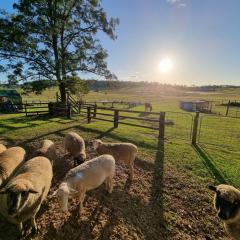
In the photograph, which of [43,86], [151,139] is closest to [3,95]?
[43,86]

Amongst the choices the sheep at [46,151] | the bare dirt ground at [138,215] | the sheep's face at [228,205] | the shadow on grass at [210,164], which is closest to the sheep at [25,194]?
the bare dirt ground at [138,215]

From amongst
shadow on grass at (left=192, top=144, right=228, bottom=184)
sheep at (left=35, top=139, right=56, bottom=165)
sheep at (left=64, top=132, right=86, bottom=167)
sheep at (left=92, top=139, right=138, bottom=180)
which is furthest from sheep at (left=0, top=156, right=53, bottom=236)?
shadow on grass at (left=192, top=144, right=228, bottom=184)

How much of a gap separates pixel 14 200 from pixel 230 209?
11.9ft

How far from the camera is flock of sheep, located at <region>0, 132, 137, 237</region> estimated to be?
350 centimetres

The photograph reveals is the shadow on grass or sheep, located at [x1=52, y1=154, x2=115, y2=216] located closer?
sheep, located at [x1=52, y1=154, x2=115, y2=216]

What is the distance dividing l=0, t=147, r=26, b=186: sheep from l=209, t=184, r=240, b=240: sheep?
4655 mm

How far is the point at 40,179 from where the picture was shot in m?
4.31

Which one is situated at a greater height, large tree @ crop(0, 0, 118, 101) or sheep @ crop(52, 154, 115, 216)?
large tree @ crop(0, 0, 118, 101)

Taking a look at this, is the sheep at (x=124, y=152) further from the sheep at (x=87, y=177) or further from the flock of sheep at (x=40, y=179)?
the sheep at (x=87, y=177)

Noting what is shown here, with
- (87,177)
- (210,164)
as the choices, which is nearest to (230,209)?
(87,177)

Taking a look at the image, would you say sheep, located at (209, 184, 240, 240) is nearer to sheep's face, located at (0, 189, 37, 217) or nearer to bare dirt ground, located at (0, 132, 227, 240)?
bare dirt ground, located at (0, 132, 227, 240)

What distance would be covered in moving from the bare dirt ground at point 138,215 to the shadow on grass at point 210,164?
87 cm

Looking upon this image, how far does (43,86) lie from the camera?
18438 millimetres

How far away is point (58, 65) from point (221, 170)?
15.9m
